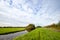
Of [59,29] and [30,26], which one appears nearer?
[59,29]

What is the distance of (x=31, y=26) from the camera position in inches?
1813

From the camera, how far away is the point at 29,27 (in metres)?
45.8

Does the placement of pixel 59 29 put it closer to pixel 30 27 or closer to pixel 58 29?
pixel 58 29

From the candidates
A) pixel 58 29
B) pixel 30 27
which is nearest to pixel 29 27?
pixel 30 27

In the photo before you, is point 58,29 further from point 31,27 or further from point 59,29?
point 31,27

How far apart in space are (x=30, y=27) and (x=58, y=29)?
24.8m

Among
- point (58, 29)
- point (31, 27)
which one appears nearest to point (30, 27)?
point (31, 27)

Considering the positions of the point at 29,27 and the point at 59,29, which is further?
the point at 29,27

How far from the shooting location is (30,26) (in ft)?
152

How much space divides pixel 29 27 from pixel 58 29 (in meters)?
25.0

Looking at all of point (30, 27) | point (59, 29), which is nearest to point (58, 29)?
point (59, 29)

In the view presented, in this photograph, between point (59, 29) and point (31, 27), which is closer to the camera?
point (59, 29)

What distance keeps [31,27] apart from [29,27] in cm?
79

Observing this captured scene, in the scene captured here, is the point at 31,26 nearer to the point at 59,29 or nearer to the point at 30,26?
the point at 30,26
